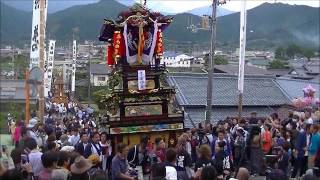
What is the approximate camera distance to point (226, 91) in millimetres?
26250

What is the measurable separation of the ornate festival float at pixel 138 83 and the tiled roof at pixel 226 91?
8.84m

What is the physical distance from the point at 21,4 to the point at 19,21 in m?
1.66

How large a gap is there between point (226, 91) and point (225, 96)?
2.12 feet

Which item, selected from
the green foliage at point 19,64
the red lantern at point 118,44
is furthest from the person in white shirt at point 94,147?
the red lantern at point 118,44

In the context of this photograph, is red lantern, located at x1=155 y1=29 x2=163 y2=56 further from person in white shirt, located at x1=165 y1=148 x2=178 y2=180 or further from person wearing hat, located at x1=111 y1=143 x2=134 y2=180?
person in white shirt, located at x1=165 y1=148 x2=178 y2=180

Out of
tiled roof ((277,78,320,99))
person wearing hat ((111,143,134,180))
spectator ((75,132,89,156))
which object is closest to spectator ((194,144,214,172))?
person wearing hat ((111,143,134,180))

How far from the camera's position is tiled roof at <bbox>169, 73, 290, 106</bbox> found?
2478 cm

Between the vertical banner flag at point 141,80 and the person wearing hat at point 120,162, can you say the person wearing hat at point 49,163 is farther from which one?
the vertical banner flag at point 141,80

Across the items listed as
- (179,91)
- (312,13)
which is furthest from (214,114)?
(312,13)

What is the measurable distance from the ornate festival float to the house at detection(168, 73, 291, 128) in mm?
7888

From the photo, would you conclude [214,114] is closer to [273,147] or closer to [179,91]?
[179,91]

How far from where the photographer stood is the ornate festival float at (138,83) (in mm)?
14141

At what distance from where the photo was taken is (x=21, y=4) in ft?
59.7

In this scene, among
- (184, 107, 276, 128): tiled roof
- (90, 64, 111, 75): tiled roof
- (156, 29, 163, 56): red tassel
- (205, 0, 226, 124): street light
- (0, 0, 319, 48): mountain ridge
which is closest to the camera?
(0, 0, 319, 48): mountain ridge
